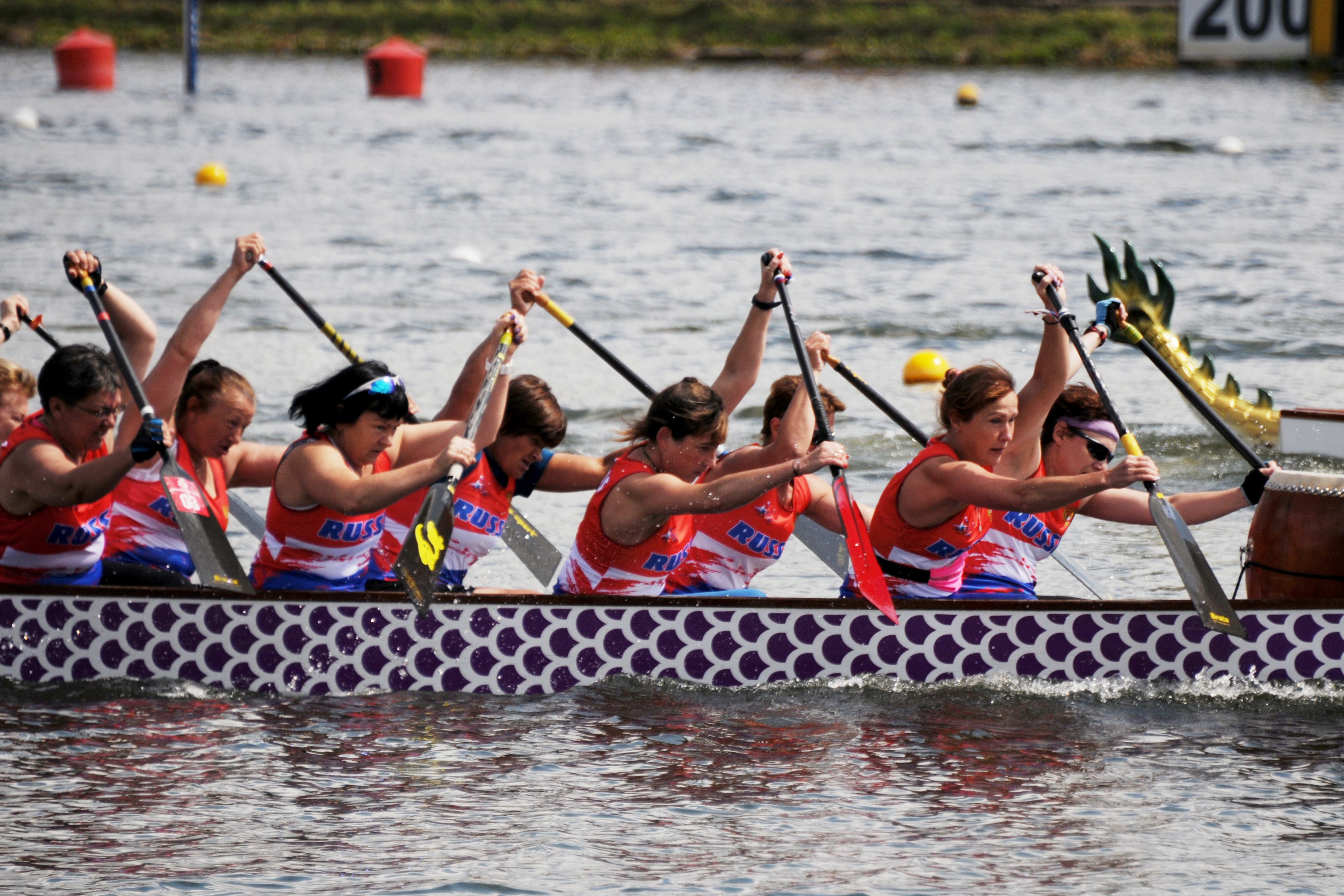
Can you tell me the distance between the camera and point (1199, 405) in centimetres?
612

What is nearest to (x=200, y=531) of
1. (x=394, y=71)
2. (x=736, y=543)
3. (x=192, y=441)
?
(x=192, y=441)

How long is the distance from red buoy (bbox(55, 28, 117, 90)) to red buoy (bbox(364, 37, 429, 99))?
13.9 feet

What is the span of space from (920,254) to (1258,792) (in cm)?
1193

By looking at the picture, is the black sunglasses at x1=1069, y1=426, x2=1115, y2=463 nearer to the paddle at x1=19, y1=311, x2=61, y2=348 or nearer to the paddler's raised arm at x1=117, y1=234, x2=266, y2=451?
the paddler's raised arm at x1=117, y1=234, x2=266, y2=451

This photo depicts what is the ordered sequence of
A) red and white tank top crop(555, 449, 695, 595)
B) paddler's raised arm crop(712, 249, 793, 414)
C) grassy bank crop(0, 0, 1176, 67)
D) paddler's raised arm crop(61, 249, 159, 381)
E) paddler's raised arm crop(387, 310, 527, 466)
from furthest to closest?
grassy bank crop(0, 0, 1176, 67), paddler's raised arm crop(712, 249, 793, 414), paddler's raised arm crop(61, 249, 159, 381), paddler's raised arm crop(387, 310, 527, 466), red and white tank top crop(555, 449, 695, 595)

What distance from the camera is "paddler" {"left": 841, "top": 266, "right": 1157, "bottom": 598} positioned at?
5.33m

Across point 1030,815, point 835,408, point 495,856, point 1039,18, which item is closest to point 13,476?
point 495,856

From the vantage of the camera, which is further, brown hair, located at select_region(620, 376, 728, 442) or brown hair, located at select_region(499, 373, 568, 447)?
brown hair, located at select_region(499, 373, 568, 447)

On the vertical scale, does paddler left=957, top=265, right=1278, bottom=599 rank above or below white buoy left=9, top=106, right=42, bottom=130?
below

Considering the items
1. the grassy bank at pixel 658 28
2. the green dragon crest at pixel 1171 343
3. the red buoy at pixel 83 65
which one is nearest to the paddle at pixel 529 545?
the green dragon crest at pixel 1171 343

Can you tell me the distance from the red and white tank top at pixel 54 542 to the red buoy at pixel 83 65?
25.8 meters

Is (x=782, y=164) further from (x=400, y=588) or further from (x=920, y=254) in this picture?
(x=400, y=588)

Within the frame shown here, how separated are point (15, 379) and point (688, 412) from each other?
2.29 meters

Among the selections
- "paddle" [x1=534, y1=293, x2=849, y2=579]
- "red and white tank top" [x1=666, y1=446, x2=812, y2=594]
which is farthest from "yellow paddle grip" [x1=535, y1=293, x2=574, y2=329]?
"red and white tank top" [x1=666, y1=446, x2=812, y2=594]
